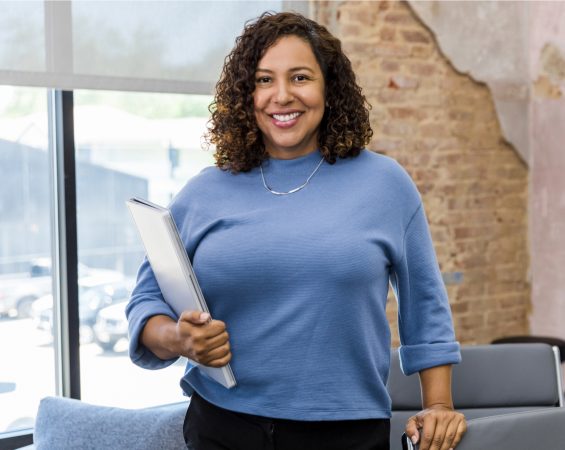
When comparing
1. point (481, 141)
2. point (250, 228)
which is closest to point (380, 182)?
point (250, 228)

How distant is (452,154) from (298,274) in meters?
2.50

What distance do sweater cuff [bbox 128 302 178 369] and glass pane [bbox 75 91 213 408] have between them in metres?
1.55

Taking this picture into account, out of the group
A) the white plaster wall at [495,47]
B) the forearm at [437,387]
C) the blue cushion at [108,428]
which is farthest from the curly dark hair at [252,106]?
the white plaster wall at [495,47]

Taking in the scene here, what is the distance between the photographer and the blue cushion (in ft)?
7.72

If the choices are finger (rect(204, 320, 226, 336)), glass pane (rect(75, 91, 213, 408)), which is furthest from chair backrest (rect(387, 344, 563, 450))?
glass pane (rect(75, 91, 213, 408))

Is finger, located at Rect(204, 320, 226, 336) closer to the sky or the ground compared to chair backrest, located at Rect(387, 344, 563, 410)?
closer to the sky

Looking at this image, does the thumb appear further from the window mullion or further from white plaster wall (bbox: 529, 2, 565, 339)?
white plaster wall (bbox: 529, 2, 565, 339)

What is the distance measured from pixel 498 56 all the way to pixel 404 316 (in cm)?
264

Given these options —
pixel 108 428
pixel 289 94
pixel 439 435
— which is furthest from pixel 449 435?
pixel 108 428

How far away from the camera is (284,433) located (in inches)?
56.2

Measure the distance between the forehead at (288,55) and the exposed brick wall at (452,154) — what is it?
1.82 meters

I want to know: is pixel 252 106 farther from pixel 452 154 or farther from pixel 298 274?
pixel 452 154

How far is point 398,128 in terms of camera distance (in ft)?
11.7

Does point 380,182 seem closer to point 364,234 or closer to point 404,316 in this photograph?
point 364,234
